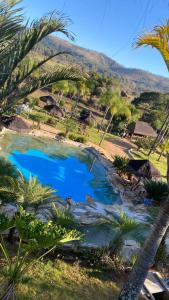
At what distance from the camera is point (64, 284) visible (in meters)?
9.24

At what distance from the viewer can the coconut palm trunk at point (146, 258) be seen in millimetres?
8477

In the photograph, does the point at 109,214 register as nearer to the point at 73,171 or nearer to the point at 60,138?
the point at 73,171

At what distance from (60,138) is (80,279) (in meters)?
24.0

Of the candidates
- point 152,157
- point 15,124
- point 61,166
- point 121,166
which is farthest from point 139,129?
point 61,166

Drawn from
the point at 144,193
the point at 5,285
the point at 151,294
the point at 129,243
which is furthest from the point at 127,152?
the point at 5,285

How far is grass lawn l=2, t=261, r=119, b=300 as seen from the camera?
28.0ft

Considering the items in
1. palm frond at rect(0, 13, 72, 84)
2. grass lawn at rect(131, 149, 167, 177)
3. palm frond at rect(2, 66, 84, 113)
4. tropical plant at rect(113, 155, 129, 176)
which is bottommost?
grass lawn at rect(131, 149, 167, 177)

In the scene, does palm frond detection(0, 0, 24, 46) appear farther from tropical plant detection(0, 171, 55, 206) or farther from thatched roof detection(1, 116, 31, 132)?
thatched roof detection(1, 116, 31, 132)

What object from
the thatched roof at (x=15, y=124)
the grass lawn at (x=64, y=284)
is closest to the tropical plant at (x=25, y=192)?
the grass lawn at (x=64, y=284)

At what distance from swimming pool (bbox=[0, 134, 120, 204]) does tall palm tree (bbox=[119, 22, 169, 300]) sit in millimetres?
12388

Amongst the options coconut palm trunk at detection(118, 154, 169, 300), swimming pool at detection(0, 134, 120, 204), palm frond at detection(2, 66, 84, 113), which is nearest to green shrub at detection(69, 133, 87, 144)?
swimming pool at detection(0, 134, 120, 204)

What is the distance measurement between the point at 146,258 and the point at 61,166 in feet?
63.4

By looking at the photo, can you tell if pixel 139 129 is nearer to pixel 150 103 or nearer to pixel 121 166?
pixel 121 166

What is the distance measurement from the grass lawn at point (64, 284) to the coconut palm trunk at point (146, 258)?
0.81 metres
